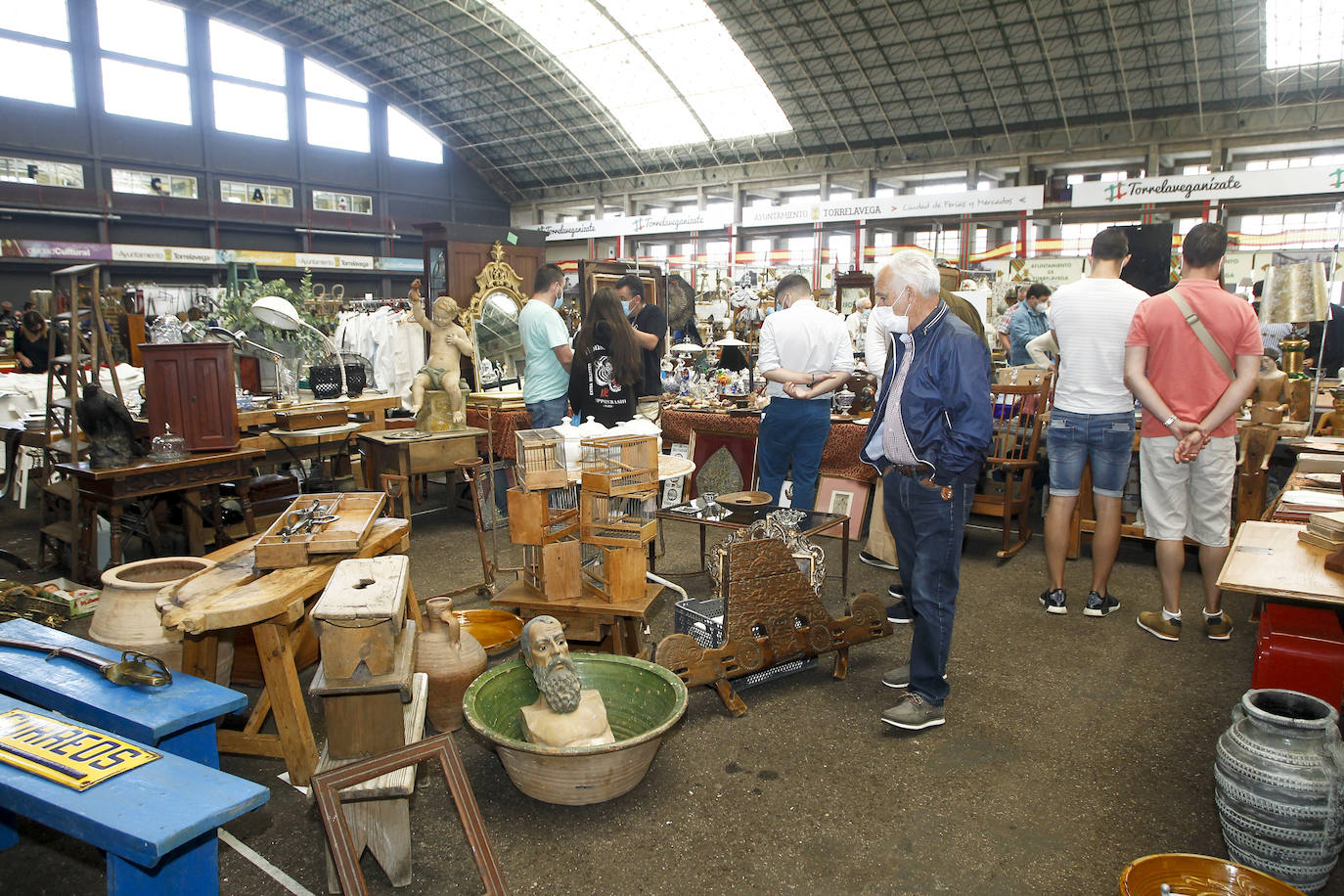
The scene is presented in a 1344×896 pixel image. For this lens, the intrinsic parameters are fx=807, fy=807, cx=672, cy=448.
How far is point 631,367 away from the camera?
4.64 meters

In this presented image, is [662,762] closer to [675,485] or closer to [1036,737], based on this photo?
[1036,737]

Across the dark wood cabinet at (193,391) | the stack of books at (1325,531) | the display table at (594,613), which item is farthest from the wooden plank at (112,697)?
the stack of books at (1325,531)

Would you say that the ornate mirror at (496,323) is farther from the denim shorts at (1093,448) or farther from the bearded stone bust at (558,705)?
the bearded stone bust at (558,705)

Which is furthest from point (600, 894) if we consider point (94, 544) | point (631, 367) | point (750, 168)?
point (750, 168)

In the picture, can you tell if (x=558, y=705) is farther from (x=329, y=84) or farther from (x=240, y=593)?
(x=329, y=84)

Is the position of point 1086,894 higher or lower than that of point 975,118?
lower

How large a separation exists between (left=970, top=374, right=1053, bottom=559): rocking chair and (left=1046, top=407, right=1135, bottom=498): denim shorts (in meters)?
0.99

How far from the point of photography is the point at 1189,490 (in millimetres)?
3588

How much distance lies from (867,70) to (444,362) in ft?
56.7

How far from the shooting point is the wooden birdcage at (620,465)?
10.7ft

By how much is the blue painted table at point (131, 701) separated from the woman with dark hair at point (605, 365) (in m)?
2.70

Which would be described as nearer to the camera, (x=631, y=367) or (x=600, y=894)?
(x=600, y=894)

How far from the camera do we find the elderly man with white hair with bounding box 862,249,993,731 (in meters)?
2.74

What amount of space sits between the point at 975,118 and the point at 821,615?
20173 mm
